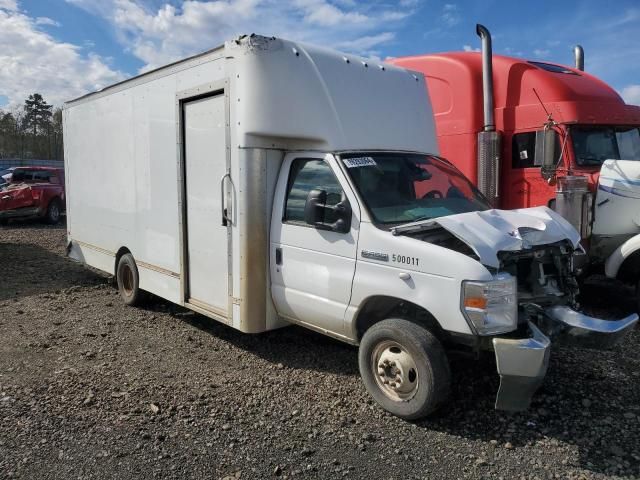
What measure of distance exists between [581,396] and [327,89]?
3.41m

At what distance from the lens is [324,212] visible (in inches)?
176

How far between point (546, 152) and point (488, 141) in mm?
1028

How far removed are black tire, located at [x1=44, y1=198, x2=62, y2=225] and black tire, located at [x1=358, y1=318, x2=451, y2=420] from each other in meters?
15.9

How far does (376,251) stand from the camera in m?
4.20

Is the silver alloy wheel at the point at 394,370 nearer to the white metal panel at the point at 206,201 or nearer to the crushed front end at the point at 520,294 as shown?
the crushed front end at the point at 520,294

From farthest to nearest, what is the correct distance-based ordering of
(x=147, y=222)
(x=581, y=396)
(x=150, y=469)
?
1. (x=147, y=222)
2. (x=581, y=396)
3. (x=150, y=469)

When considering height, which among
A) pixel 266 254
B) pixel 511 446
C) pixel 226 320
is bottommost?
pixel 511 446

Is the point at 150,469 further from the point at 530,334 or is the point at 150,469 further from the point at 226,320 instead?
the point at 530,334

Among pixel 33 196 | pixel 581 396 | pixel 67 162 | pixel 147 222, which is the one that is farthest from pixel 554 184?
pixel 33 196

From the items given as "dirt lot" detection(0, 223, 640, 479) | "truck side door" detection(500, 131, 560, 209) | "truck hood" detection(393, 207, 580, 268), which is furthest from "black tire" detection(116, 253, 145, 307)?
"truck side door" detection(500, 131, 560, 209)

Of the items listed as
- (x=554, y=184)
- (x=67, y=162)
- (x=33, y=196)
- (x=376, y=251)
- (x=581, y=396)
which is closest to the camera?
(x=376, y=251)

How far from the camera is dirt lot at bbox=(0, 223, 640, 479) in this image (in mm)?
3539

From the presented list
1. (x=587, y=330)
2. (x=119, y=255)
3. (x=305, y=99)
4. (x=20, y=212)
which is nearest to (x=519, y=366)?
(x=587, y=330)

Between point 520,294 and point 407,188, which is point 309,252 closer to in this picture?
point 407,188
